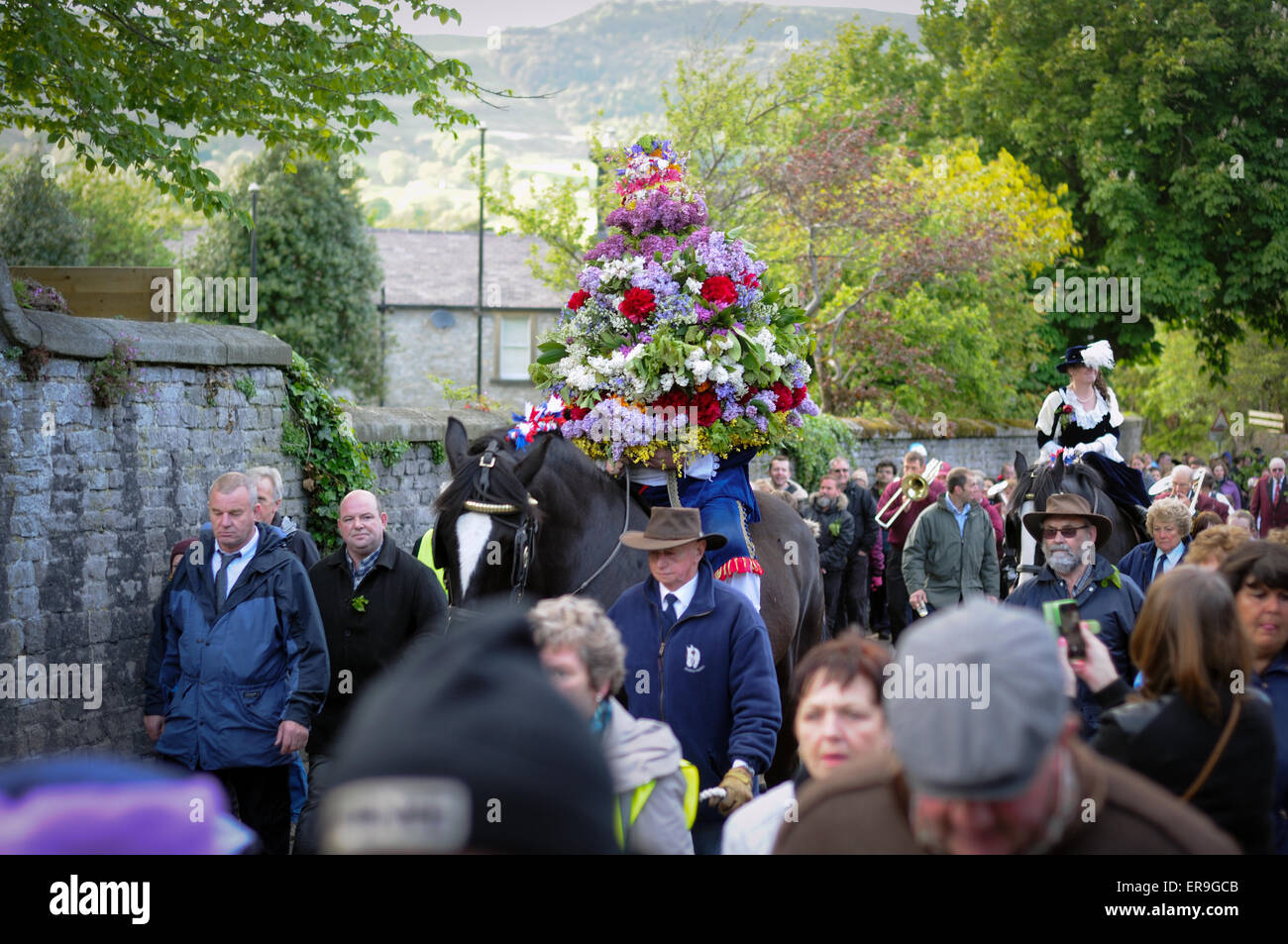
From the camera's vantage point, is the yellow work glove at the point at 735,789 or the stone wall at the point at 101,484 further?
the stone wall at the point at 101,484

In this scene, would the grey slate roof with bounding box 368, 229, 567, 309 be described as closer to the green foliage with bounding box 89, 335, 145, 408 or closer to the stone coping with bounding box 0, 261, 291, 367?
the stone coping with bounding box 0, 261, 291, 367

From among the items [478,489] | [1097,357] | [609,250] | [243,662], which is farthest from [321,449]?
[1097,357]

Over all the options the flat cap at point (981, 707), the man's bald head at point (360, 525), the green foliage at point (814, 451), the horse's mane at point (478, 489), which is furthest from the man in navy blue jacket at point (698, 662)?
the green foliage at point (814, 451)

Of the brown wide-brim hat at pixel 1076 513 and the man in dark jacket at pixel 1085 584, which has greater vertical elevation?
the brown wide-brim hat at pixel 1076 513

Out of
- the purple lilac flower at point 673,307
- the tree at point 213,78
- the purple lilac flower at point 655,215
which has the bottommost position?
the purple lilac flower at point 673,307

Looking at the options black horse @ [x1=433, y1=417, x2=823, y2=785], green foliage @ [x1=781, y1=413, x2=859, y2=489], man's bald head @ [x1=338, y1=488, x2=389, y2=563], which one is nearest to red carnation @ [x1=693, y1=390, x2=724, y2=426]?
black horse @ [x1=433, y1=417, x2=823, y2=785]

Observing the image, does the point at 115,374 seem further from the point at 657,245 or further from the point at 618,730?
the point at 618,730

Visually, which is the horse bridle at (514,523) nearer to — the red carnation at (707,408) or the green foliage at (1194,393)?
the red carnation at (707,408)

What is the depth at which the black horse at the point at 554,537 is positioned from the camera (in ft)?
21.6

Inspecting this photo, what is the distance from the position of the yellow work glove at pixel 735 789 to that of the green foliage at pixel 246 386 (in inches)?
260

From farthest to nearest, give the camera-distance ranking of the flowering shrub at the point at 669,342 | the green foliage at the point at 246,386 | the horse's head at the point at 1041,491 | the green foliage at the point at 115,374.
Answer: the green foliage at the point at 246,386
the horse's head at the point at 1041,491
the green foliage at the point at 115,374
the flowering shrub at the point at 669,342

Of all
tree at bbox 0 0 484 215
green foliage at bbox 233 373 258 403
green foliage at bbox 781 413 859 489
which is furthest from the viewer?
green foliage at bbox 781 413 859 489

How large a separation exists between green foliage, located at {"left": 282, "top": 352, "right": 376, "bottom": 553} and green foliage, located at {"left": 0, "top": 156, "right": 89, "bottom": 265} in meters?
24.6

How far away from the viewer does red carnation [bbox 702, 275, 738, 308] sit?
7707 millimetres
